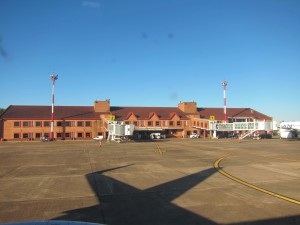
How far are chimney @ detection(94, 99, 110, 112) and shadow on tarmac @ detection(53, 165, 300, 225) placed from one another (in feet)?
248

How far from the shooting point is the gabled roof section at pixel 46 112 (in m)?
82.5

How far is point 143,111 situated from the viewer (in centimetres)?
9756

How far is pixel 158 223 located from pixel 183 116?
87950mm

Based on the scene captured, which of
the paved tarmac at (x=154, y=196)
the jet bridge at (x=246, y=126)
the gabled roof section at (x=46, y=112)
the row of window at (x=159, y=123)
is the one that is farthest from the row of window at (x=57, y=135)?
the paved tarmac at (x=154, y=196)

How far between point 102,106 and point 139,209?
81794mm

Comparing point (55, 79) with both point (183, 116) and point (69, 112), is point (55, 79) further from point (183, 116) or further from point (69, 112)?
point (183, 116)

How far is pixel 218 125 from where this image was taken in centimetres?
8188

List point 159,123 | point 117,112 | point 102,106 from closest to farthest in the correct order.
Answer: point 102,106 → point 159,123 → point 117,112

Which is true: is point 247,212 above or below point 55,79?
below

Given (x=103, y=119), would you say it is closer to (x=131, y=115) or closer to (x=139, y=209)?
(x=131, y=115)

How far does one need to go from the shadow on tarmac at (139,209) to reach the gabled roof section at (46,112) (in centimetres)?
7154

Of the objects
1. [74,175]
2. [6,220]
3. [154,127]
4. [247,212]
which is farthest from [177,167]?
[154,127]

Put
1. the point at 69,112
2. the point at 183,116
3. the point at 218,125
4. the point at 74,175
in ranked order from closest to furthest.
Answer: the point at 74,175 → the point at 218,125 → the point at 69,112 → the point at 183,116

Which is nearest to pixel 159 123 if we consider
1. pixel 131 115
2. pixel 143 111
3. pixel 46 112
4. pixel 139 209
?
pixel 143 111
